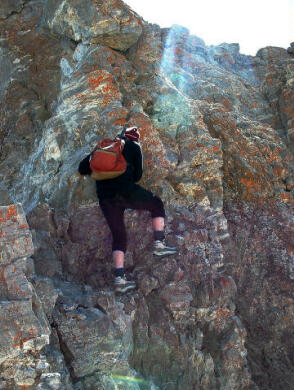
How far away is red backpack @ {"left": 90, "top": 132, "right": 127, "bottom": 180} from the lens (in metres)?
8.98

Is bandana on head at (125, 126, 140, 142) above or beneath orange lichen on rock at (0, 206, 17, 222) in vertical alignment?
above

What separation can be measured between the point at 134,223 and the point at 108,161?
6.83ft

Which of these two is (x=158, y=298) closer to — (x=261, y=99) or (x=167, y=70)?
(x=167, y=70)

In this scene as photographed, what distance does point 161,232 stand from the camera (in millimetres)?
9461

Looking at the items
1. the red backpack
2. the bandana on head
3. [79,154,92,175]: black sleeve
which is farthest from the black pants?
the bandana on head

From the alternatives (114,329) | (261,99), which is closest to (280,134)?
(261,99)

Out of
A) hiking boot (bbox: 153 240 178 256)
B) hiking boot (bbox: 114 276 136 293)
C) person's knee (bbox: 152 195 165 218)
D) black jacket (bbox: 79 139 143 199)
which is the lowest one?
hiking boot (bbox: 114 276 136 293)

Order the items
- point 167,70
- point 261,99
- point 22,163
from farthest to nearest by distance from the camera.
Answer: point 261,99
point 167,70
point 22,163

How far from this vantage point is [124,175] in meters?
9.34

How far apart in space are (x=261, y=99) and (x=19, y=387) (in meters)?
15.2

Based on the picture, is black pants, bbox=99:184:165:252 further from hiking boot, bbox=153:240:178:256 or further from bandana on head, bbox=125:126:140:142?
bandana on head, bbox=125:126:140:142

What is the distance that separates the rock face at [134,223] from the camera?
755 centimetres

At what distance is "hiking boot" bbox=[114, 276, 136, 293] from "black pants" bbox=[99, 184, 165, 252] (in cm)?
67

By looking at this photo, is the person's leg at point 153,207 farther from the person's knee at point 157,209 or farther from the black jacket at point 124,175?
the black jacket at point 124,175
